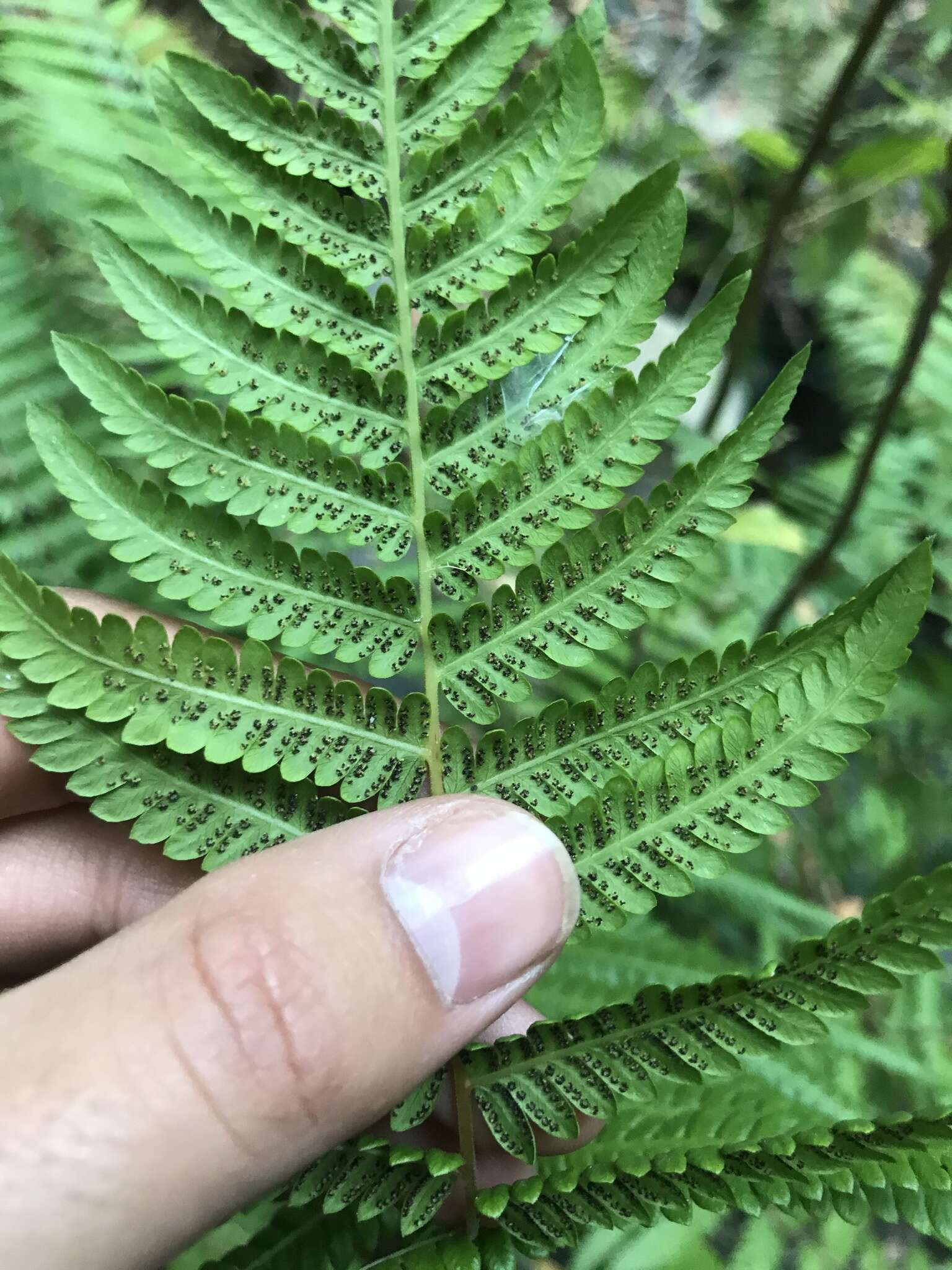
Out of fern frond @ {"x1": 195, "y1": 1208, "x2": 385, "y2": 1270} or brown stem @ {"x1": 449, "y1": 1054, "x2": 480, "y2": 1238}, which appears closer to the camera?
brown stem @ {"x1": 449, "y1": 1054, "x2": 480, "y2": 1238}

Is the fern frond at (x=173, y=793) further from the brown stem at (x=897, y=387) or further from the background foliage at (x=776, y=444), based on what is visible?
the brown stem at (x=897, y=387)

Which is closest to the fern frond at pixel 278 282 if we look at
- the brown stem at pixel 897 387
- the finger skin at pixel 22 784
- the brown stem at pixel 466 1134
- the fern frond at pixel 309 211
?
the fern frond at pixel 309 211

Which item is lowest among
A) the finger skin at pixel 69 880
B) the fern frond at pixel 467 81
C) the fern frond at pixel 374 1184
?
the fern frond at pixel 374 1184

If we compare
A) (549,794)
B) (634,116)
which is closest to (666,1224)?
(549,794)

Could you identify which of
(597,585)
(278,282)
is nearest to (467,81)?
(278,282)

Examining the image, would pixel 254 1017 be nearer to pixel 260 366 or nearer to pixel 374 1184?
pixel 374 1184

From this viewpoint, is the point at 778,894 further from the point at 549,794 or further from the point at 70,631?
the point at 70,631

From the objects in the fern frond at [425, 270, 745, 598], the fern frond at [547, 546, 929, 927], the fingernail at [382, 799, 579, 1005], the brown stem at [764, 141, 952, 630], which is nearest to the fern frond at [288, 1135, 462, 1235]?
the fingernail at [382, 799, 579, 1005]

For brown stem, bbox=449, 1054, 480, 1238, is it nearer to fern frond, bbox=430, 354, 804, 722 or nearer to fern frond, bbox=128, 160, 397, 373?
fern frond, bbox=430, 354, 804, 722
